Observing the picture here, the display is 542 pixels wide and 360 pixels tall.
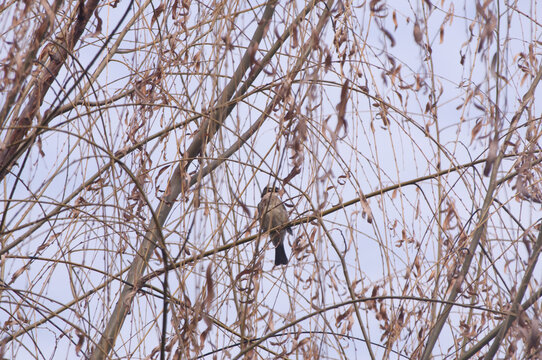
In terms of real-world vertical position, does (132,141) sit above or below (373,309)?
above

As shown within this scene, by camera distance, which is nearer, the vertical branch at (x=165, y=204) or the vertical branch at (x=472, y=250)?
the vertical branch at (x=472, y=250)

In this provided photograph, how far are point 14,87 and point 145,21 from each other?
927mm

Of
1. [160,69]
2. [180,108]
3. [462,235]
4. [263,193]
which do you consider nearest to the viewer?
[180,108]

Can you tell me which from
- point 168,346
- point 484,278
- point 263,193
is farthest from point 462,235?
point 168,346

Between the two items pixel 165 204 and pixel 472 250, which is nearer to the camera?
pixel 472 250

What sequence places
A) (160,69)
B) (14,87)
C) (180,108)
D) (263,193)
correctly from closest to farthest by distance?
→ 1. (14,87)
2. (180,108)
3. (263,193)
4. (160,69)

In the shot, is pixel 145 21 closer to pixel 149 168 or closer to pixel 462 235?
pixel 149 168

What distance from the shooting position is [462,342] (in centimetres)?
244

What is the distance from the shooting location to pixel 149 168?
2.40 meters

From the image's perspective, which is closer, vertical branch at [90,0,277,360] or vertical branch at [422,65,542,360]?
vertical branch at [422,65,542,360]

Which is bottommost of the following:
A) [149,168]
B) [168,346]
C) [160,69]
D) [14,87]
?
[168,346]

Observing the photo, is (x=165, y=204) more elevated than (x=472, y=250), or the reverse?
(x=165, y=204)

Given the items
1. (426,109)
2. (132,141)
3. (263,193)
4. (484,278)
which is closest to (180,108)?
(263,193)

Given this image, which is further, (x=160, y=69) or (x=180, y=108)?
(x=160, y=69)
